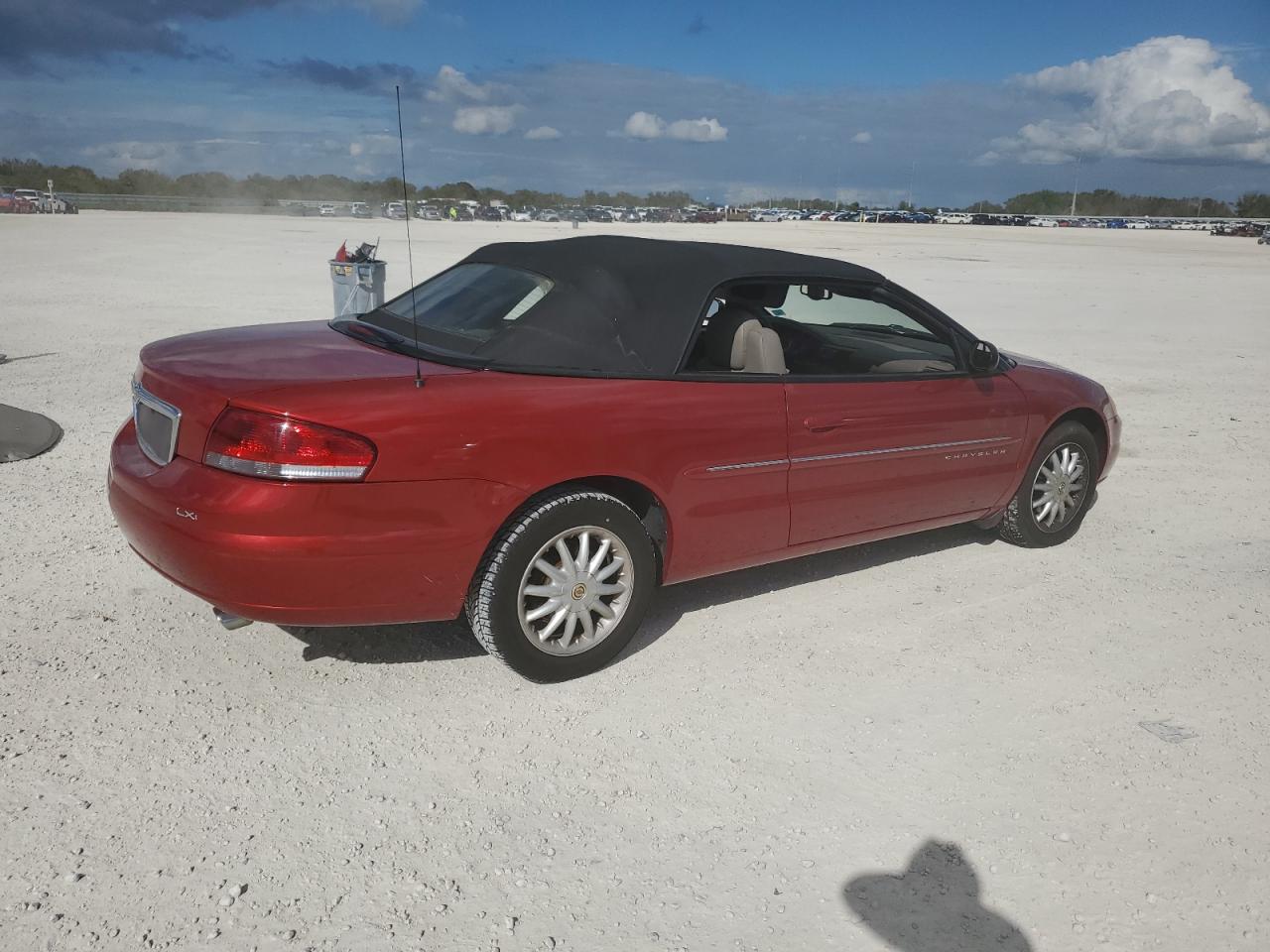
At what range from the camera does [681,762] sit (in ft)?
10.6

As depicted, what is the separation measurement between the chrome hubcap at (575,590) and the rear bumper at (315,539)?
0.26m

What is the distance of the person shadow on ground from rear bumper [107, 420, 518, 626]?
5.26ft

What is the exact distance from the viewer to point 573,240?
178 inches

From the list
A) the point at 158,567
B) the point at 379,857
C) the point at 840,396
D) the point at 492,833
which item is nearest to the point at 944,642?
the point at 840,396

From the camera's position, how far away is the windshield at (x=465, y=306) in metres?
3.84

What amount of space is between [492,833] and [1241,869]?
2.13 meters

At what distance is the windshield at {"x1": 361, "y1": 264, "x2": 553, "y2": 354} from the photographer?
12.6 feet

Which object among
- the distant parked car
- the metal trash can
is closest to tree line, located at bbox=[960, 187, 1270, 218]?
the distant parked car

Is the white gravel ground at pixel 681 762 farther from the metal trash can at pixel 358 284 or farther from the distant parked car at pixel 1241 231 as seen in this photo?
the distant parked car at pixel 1241 231

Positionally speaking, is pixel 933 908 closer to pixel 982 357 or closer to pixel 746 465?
pixel 746 465

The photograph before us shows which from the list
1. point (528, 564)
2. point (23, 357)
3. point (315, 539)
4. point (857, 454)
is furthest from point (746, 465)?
point (23, 357)

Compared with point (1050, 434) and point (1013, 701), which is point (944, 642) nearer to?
point (1013, 701)

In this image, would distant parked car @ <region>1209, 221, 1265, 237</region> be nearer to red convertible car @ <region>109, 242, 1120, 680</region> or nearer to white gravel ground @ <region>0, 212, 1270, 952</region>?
white gravel ground @ <region>0, 212, 1270, 952</region>

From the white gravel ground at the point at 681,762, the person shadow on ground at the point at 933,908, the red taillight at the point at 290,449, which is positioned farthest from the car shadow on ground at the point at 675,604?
the person shadow on ground at the point at 933,908
